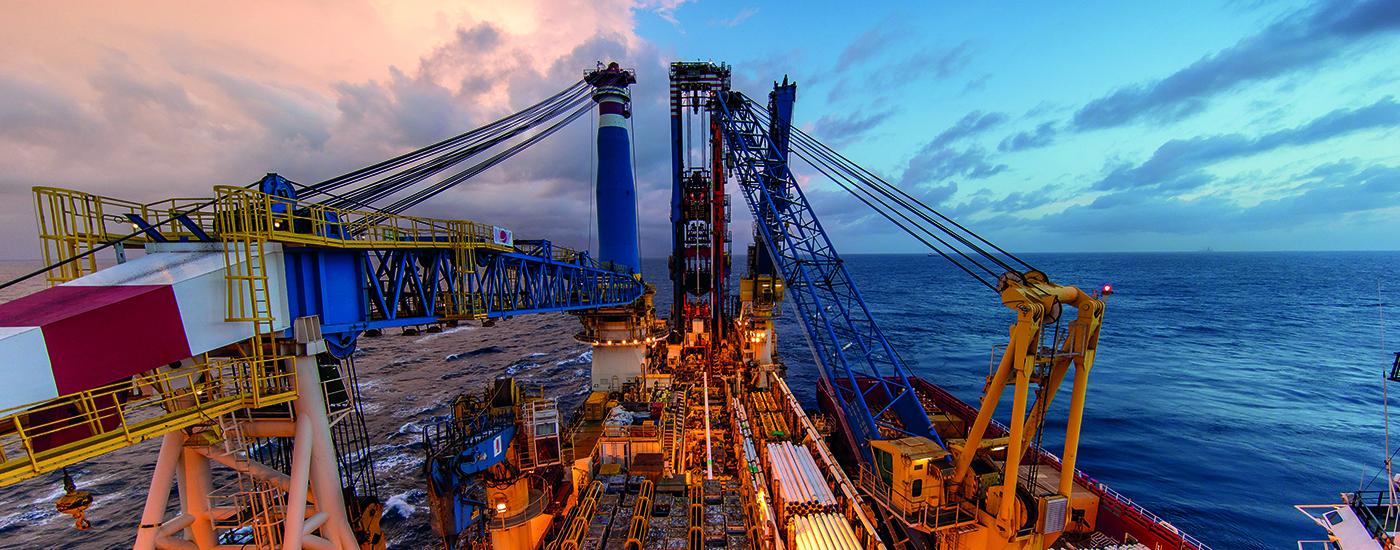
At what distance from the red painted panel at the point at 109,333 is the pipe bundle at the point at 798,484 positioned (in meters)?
13.7

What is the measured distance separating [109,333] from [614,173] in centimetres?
2808

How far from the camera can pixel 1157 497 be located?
85.5 ft

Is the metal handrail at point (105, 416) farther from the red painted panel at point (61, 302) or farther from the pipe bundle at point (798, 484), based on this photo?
the pipe bundle at point (798, 484)

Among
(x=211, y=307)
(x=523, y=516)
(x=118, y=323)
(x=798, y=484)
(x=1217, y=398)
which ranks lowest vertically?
(x=1217, y=398)

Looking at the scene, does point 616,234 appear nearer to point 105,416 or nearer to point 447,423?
point 447,423

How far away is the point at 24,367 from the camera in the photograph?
6879 mm

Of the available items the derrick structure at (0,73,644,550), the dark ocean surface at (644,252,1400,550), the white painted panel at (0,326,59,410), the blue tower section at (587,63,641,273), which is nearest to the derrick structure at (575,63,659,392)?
the blue tower section at (587,63,641,273)

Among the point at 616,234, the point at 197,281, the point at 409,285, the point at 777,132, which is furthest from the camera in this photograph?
the point at 616,234

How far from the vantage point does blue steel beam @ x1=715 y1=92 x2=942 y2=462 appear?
21.6 m

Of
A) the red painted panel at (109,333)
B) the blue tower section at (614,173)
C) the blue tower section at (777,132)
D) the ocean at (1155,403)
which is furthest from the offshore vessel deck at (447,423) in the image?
the ocean at (1155,403)

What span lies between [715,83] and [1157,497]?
127 feet

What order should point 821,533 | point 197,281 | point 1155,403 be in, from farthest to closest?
1. point 1155,403
2. point 821,533
3. point 197,281

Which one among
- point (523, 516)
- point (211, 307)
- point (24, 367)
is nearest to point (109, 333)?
point (24, 367)

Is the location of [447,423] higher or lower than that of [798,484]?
higher
